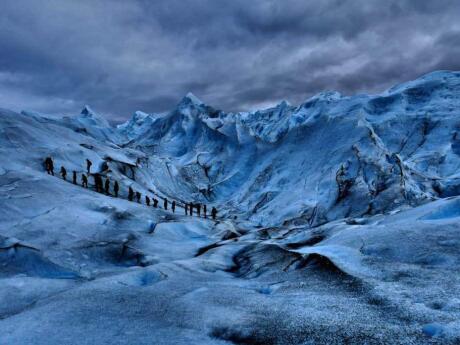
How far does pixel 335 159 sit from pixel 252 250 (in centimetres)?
2127

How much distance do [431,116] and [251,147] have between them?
2229 centimetres

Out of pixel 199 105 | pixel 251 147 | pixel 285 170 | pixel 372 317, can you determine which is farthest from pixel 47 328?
pixel 199 105

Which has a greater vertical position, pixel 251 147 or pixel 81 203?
pixel 251 147

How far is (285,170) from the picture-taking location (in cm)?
3741

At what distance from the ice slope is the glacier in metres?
0.19

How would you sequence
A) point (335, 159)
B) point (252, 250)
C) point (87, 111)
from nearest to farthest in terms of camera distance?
point (252, 250) < point (335, 159) < point (87, 111)

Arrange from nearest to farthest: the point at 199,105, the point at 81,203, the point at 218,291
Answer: the point at 218,291 → the point at 81,203 → the point at 199,105

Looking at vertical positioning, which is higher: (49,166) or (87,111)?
(87,111)

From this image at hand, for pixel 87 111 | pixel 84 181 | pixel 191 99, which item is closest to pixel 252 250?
pixel 84 181

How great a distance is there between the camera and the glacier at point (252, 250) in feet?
18.8

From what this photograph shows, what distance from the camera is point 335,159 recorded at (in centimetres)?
3175

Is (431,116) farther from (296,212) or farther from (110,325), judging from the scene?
(110,325)

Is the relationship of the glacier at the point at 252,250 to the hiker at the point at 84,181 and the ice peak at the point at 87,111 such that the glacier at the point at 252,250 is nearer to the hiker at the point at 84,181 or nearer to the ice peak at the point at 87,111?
the hiker at the point at 84,181

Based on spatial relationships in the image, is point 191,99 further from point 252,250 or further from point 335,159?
point 252,250
